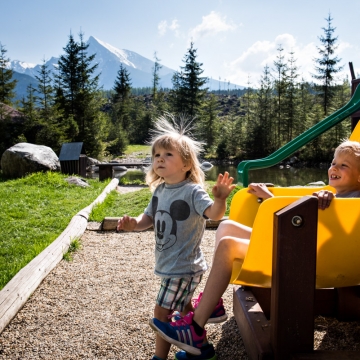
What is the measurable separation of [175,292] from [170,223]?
31cm

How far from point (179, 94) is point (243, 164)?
116 ft

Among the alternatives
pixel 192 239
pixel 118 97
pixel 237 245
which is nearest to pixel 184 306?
pixel 192 239

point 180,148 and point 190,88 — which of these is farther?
point 190,88

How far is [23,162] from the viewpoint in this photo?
10.7 meters

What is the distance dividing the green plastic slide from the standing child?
1.35 m

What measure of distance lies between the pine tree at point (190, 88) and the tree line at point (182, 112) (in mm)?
92

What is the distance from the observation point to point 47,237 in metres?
4.36

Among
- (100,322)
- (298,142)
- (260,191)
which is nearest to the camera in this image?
(260,191)

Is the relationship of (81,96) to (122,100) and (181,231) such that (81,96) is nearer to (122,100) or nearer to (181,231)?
(122,100)

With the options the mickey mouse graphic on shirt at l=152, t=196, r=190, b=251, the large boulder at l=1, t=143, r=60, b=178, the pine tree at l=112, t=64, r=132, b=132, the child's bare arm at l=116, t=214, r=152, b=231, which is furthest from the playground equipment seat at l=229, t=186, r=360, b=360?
the pine tree at l=112, t=64, r=132, b=132

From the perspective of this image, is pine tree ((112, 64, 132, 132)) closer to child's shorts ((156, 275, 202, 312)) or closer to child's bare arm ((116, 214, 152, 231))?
child's bare arm ((116, 214, 152, 231))

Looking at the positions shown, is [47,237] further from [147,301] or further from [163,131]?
[163,131]

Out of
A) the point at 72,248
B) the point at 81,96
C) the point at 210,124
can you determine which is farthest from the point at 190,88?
the point at 72,248

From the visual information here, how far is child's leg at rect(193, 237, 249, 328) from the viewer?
66.1 inches
